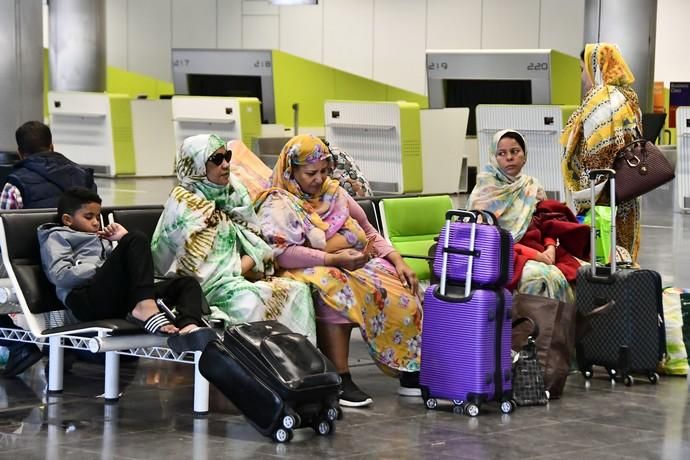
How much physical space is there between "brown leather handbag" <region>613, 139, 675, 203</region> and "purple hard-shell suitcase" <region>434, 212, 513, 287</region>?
4.83 ft

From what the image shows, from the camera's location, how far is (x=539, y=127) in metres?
13.4

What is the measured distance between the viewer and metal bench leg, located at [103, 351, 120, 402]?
199 inches

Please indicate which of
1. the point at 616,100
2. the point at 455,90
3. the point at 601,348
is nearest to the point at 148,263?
the point at 601,348

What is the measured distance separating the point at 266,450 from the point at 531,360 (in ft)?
4.45

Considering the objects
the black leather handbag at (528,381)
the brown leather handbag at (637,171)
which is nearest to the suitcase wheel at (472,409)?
the black leather handbag at (528,381)

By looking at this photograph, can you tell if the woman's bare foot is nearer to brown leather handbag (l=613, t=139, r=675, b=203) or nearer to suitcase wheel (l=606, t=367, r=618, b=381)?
suitcase wheel (l=606, t=367, r=618, b=381)

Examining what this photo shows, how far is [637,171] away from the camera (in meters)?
6.32

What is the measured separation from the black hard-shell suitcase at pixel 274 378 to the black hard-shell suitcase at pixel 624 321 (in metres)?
1.61

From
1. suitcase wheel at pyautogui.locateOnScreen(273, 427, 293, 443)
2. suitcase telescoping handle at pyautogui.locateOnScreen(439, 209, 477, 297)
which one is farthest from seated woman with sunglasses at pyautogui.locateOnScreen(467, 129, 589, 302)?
suitcase wheel at pyautogui.locateOnScreen(273, 427, 293, 443)

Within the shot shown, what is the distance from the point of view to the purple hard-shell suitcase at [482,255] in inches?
197

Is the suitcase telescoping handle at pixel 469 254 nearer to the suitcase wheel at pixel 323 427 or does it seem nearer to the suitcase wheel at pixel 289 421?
the suitcase wheel at pixel 323 427

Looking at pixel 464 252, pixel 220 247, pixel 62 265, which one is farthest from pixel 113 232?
pixel 464 252

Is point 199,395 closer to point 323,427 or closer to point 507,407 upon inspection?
point 323,427

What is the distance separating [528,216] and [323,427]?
1.93 metres
